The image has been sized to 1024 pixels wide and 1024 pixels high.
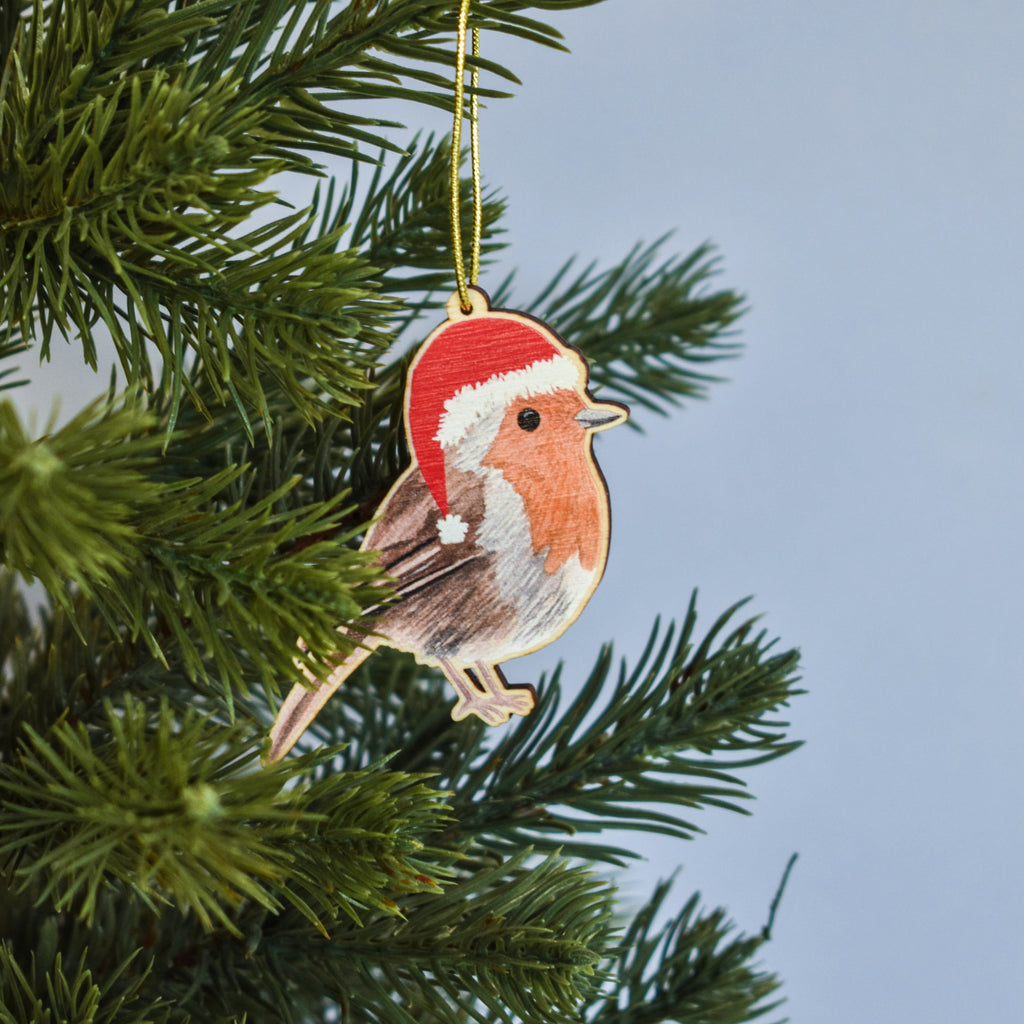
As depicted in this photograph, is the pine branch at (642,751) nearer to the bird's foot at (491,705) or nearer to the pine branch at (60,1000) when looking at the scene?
the bird's foot at (491,705)

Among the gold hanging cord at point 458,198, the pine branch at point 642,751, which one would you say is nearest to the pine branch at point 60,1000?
A: the pine branch at point 642,751

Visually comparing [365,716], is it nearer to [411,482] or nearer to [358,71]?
[411,482]

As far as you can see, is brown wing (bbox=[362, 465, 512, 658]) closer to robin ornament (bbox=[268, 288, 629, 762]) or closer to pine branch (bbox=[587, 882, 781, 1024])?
robin ornament (bbox=[268, 288, 629, 762])

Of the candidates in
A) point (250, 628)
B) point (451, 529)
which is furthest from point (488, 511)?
point (250, 628)

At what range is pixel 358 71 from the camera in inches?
10.4

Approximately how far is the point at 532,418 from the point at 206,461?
0.36ft

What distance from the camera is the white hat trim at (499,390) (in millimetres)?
327

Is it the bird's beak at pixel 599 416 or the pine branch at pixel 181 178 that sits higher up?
the bird's beak at pixel 599 416

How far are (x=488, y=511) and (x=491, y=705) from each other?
71mm

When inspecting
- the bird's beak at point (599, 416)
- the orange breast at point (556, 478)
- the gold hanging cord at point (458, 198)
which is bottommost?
the orange breast at point (556, 478)

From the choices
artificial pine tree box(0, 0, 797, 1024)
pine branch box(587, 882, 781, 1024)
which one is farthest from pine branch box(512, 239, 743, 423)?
pine branch box(587, 882, 781, 1024)

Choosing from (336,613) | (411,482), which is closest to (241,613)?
(336,613)

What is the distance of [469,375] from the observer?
339 millimetres

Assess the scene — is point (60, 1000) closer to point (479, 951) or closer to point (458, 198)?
point (479, 951)
